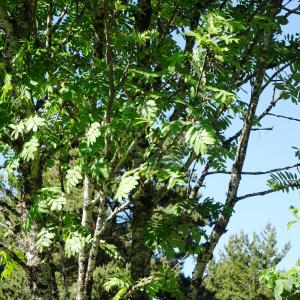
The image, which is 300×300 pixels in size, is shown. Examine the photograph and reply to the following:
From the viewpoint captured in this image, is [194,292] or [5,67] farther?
[194,292]

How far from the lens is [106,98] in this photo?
14.3ft

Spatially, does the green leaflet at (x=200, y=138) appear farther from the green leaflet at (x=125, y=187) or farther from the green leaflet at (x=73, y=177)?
the green leaflet at (x=73, y=177)

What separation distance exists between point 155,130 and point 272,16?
2.64m

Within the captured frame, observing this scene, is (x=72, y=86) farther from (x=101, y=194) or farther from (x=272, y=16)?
(x=272, y=16)

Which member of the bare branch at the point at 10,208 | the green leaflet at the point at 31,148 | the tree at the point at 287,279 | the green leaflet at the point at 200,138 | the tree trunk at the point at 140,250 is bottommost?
the tree at the point at 287,279

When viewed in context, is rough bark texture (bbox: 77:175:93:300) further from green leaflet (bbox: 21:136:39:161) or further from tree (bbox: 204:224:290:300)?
Answer: tree (bbox: 204:224:290:300)

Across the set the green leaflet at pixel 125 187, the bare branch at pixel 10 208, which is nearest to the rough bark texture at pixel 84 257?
the bare branch at pixel 10 208

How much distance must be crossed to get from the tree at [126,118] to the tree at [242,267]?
817 inches

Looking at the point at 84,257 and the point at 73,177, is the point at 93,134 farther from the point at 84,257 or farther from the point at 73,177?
the point at 84,257

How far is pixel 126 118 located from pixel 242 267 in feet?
81.5

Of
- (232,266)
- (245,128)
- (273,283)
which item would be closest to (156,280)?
(273,283)

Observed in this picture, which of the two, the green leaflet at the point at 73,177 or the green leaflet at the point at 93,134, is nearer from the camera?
the green leaflet at the point at 93,134

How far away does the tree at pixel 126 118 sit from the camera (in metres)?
3.84

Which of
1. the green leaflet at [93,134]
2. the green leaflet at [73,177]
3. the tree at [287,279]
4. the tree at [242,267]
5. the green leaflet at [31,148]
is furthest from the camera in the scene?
the tree at [242,267]
